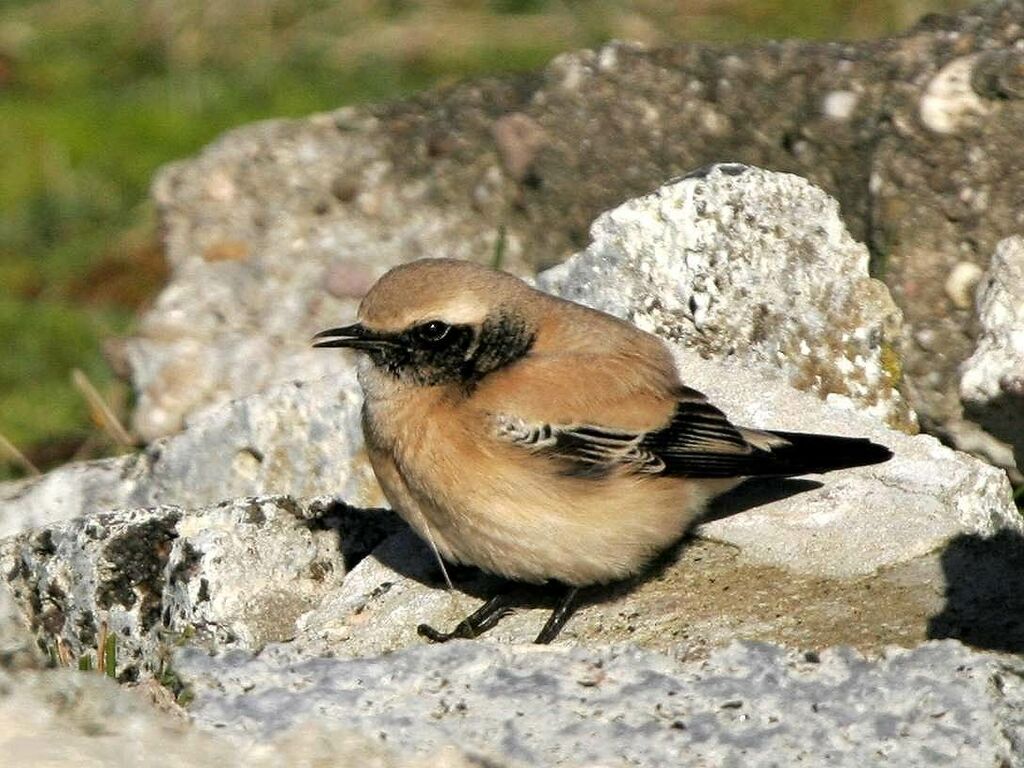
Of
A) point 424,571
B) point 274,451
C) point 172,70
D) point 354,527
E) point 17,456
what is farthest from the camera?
point 172,70

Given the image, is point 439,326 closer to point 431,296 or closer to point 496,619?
point 431,296

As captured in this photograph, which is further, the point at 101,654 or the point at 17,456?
the point at 17,456

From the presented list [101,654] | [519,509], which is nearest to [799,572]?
[519,509]

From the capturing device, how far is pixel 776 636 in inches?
216

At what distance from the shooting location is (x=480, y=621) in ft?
19.9

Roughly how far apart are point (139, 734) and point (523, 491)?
2304 millimetres

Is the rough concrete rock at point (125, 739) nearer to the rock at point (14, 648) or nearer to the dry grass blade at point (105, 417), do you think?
the rock at point (14, 648)

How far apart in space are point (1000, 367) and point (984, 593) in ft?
3.68

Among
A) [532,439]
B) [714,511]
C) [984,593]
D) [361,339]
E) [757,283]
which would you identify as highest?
[361,339]

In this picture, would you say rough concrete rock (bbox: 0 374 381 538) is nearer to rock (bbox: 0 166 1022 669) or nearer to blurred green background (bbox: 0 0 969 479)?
rock (bbox: 0 166 1022 669)

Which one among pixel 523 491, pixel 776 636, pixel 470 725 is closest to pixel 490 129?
pixel 523 491

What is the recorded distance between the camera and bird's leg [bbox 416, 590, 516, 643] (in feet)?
19.5

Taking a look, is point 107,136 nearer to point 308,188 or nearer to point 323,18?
point 323,18

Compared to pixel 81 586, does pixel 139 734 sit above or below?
above
